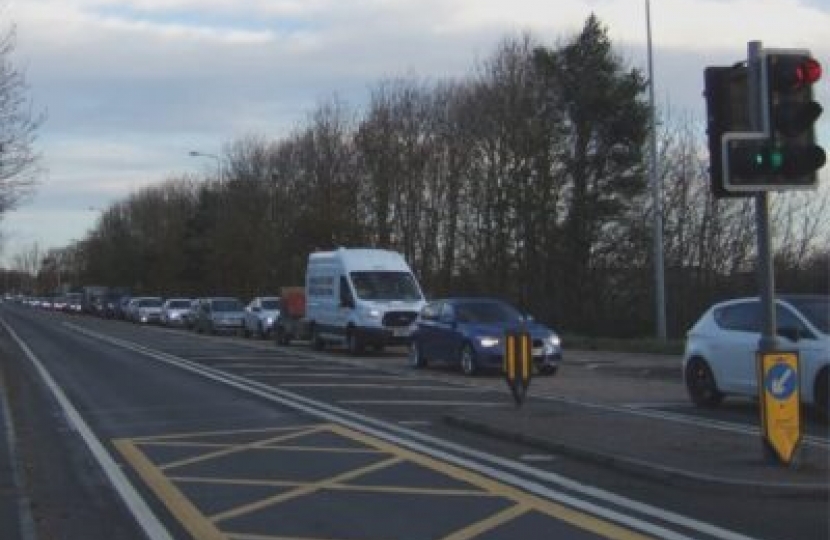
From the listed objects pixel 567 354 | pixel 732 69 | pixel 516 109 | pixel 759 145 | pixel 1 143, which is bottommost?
pixel 567 354

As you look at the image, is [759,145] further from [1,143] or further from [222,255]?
[222,255]

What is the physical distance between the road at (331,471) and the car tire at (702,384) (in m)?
0.36

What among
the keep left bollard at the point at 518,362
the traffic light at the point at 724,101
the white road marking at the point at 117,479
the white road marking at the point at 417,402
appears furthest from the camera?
the white road marking at the point at 417,402

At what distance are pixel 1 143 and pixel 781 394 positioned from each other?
2507cm

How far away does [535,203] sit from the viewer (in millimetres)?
46844

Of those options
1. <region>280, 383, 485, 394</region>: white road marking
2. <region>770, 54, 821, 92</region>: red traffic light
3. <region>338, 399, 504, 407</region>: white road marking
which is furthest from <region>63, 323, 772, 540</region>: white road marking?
<region>770, 54, 821, 92</region>: red traffic light

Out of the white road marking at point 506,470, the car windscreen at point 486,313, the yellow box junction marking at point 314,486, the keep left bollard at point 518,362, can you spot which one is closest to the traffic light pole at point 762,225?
the white road marking at point 506,470

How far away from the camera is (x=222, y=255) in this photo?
2997 inches

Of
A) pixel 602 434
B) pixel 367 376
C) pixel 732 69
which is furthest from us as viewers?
pixel 367 376

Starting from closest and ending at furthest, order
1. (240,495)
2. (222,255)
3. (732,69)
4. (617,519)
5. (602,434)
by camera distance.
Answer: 1. (617,519)
2. (240,495)
3. (732,69)
4. (602,434)
5. (222,255)

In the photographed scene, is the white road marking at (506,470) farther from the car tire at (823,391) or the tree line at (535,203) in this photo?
the tree line at (535,203)

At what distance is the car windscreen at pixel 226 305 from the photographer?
51844mm

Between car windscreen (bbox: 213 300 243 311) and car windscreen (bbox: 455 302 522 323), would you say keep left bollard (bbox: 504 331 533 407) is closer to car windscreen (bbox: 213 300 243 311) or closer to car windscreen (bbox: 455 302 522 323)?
car windscreen (bbox: 455 302 522 323)

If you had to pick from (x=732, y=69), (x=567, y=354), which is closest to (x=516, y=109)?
(x=567, y=354)
